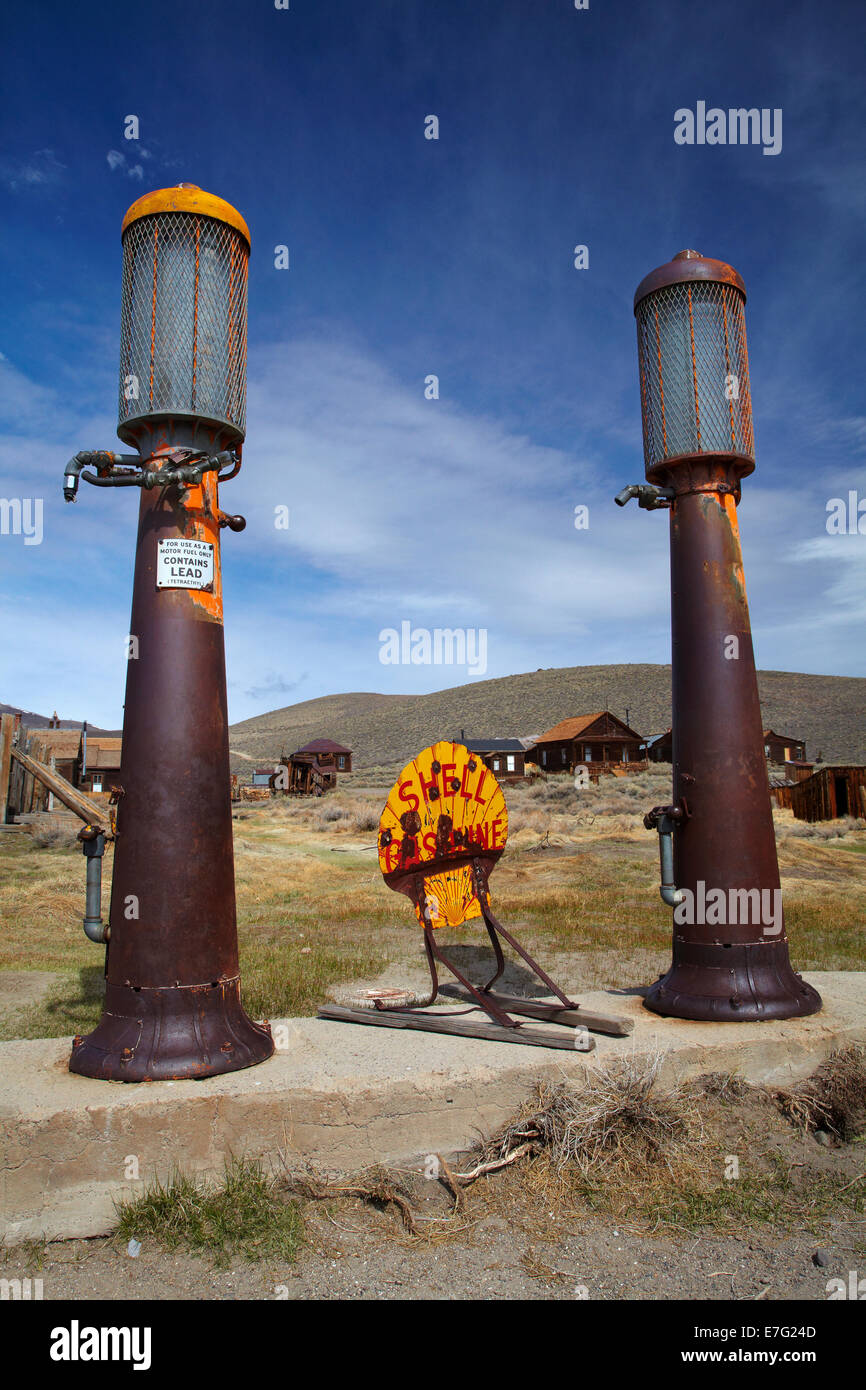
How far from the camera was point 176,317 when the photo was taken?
469 centimetres

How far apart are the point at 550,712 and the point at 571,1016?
7889 cm

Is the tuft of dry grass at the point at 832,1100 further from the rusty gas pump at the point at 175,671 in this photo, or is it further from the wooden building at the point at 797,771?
the wooden building at the point at 797,771

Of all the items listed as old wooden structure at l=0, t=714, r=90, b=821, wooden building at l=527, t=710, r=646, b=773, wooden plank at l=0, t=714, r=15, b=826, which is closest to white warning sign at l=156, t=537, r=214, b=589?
old wooden structure at l=0, t=714, r=90, b=821

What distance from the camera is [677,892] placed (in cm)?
547

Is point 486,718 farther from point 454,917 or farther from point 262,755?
point 454,917

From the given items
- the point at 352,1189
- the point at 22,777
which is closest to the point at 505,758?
→ the point at 22,777

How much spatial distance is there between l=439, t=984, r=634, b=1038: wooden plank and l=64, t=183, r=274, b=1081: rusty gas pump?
5.36ft

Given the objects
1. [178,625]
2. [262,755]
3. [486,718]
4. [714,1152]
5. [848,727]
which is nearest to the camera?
[714,1152]

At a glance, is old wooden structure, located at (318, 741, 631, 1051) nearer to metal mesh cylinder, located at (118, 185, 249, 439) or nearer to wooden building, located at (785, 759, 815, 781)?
metal mesh cylinder, located at (118, 185, 249, 439)

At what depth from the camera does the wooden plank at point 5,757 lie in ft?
55.3

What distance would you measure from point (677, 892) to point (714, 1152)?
1.57m

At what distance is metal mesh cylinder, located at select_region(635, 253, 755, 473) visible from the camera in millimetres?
5777

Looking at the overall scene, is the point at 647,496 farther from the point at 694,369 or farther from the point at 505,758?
the point at 505,758
